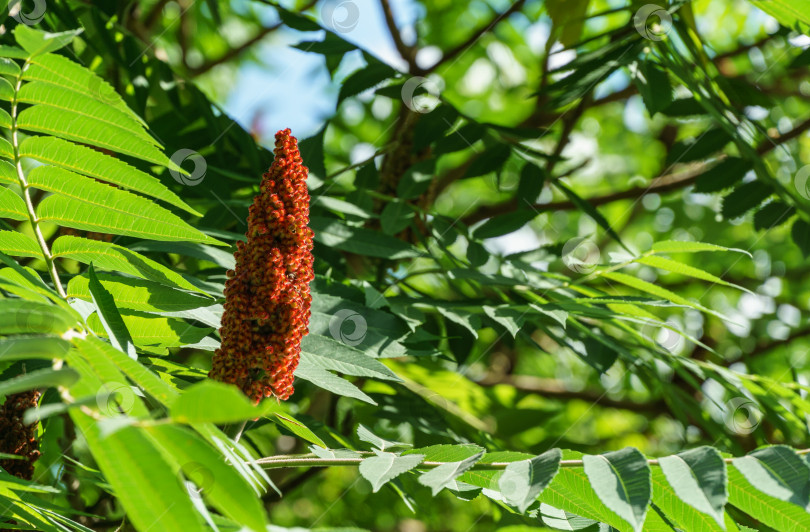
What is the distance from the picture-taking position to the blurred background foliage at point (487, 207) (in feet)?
7.70

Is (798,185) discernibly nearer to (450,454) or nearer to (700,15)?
(450,454)

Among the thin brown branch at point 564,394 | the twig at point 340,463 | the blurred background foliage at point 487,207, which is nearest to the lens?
the twig at point 340,463

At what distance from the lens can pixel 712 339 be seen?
16.1ft

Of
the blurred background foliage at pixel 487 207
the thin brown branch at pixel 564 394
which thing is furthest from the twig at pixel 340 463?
the thin brown branch at pixel 564 394

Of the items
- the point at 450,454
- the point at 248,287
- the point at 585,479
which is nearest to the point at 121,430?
the point at 248,287

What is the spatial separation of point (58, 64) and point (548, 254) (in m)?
1.65

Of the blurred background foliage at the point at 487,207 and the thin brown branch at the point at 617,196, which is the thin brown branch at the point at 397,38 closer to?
the blurred background foliage at the point at 487,207

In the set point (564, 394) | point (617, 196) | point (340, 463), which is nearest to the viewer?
point (340, 463)

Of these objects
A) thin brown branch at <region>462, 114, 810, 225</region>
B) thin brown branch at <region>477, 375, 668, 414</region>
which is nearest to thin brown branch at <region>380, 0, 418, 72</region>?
thin brown branch at <region>462, 114, 810, 225</region>

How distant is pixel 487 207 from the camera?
13.0ft

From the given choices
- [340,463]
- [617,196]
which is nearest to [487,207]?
[617,196]

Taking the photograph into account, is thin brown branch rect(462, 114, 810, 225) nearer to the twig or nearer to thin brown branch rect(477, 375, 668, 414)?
thin brown branch rect(477, 375, 668, 414)

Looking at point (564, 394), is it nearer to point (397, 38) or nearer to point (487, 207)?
point (487, 207)

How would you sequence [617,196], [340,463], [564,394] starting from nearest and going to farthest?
[340,463]
[617,196]
[564,394]
